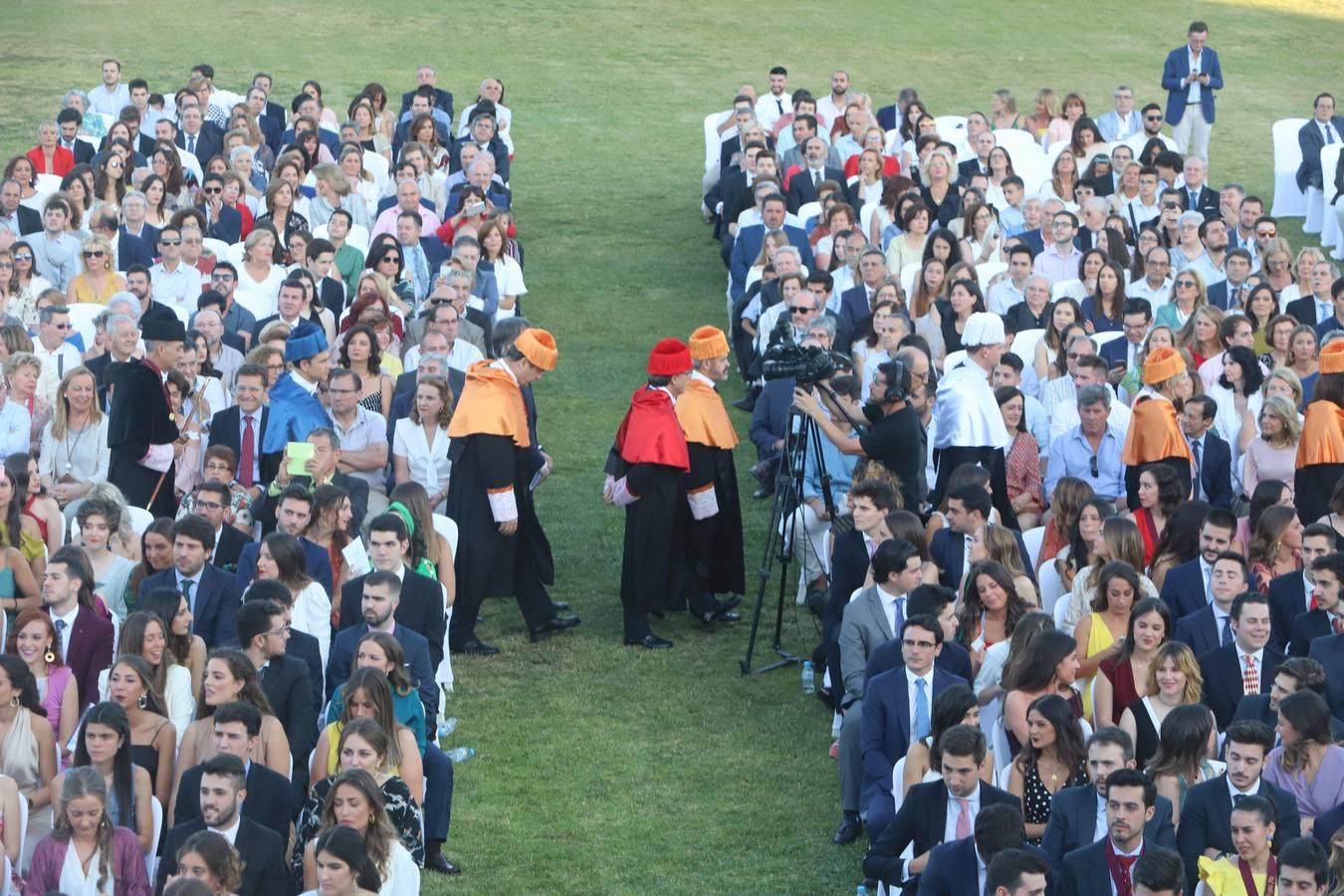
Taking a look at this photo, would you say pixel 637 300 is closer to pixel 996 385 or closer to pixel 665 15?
pixel 996 385

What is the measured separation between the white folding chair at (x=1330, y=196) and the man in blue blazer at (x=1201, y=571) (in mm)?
11164

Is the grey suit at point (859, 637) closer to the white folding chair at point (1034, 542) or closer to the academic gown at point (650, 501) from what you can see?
the white folding chair at point (1034, 542)

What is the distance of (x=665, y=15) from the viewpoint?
32.1m

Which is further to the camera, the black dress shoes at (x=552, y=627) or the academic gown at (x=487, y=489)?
the black dress shoes at (x=552, y=627)

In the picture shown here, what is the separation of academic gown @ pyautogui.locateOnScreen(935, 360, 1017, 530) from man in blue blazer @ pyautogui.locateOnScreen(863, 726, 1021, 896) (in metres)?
3.83

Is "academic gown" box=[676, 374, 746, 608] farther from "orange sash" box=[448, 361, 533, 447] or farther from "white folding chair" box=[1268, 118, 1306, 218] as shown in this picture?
"white folding chair" box=[1268, 118, 1306, 218]

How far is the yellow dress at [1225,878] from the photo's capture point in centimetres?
739

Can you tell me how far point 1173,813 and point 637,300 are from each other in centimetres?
1172

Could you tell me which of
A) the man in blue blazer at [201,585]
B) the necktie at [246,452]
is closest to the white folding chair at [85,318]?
the necktie at [246,452]

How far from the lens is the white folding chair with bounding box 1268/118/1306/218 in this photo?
21250 mm

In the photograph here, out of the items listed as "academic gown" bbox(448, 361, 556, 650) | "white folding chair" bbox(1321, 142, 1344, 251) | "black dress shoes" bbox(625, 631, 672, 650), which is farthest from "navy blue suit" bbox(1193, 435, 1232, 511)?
"white folding chair" bbox(1321, 142, 1344, 251)

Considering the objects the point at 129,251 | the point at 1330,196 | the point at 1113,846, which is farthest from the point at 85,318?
the point at 1330,196

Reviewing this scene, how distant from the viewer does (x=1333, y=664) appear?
9.06 metres

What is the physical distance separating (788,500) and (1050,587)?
1689 mm
